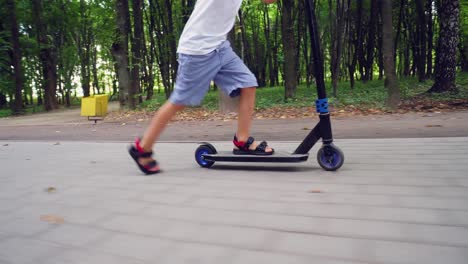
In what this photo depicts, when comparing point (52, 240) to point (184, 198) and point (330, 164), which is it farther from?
point (330, 164)

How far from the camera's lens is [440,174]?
2703mm

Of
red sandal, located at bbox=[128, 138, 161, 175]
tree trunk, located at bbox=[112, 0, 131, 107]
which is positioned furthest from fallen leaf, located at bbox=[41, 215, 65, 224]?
tree trunk, located at bbox=[112, 0, 131, 107]

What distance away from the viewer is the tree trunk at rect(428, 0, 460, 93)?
32.4 ft

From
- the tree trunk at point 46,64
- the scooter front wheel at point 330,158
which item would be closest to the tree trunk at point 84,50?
the tree trunk at point 46,64

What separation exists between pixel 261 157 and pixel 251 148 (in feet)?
0.60

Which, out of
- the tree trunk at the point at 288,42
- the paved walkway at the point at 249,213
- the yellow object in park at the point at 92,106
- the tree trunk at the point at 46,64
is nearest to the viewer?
the paved walkway at the point at 249,213

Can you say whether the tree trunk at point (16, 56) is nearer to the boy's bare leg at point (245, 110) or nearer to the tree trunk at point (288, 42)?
the tree trunk at point (288, 42)

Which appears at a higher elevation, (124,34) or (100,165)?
(124,34)

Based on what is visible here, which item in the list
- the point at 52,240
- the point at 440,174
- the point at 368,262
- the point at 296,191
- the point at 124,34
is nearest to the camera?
the point at 368,262

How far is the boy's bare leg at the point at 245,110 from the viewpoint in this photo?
3312 mm

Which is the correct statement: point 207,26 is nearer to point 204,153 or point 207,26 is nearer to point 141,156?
point 204,153

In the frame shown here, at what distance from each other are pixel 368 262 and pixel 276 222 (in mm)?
591

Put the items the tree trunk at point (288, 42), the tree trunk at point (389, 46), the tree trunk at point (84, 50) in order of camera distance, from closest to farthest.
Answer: the tree trunk at point (389, 46) < the tree trunk at point (288, 42) < the tree trunk at point (84, 50)

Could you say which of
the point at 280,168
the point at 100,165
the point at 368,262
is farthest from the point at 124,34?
the point at 368,262
